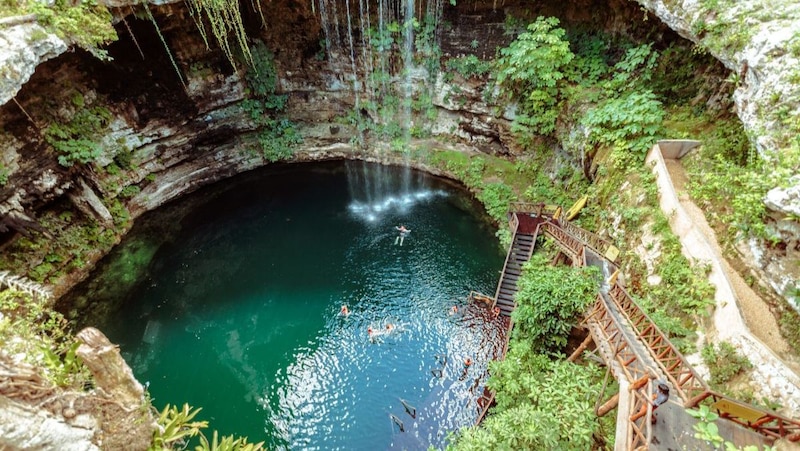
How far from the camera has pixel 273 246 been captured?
59.0ft

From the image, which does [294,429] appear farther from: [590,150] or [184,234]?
[590,150]

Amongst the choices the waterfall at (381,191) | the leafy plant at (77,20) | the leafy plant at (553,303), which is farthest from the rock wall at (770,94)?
the leafy plant at (77,20)

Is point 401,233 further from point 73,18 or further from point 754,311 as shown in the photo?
point 73,18

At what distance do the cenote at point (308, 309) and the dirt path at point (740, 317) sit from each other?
6946mm

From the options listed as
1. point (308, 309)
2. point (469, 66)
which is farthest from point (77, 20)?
point (469, 66)

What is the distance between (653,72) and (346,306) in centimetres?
1550

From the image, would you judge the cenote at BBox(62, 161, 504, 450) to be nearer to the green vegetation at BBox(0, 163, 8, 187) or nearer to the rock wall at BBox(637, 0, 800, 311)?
the green vegetation at BBox(0, 163, 8, 187)

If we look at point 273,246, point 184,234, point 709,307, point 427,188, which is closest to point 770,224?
point 709,307

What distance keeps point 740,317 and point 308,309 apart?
13.4 metres

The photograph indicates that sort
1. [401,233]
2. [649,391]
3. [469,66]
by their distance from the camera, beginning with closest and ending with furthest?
1. [649,391]
2. [401,233]
3. [469,66]

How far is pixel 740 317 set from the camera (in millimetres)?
7590

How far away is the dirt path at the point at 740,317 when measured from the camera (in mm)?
6754

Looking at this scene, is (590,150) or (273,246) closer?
(590,150)

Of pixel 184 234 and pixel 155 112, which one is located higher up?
pixel 155 112
